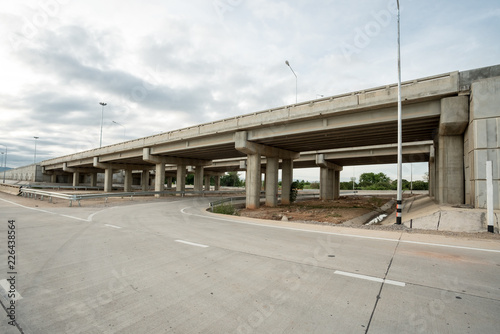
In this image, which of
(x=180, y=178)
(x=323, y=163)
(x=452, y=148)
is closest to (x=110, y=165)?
(x=180, y=178)

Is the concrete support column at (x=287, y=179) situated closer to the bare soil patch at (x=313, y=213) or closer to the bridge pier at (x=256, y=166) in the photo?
the bridge pier at (x=256, y=166)

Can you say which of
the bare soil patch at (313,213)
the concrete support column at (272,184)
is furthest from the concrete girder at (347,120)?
the bare soil patch at (313,213)

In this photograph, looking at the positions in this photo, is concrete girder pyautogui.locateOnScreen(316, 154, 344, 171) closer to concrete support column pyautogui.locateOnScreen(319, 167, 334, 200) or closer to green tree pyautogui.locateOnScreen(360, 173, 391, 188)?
concrete support column pyautogui.locateOnScreen(319, 167, 334, 200)

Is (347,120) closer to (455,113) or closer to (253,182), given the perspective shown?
(455,113)

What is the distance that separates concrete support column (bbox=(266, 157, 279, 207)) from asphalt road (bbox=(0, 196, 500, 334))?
20.7m

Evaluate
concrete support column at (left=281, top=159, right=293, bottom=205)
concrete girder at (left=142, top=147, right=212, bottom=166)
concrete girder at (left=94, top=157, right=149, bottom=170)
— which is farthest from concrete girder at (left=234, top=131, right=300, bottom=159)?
concrete girder at (left=94, top=157, right=149, bottom=170)

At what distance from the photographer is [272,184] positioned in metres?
28.5

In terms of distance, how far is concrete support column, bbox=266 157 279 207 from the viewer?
93.0 ft

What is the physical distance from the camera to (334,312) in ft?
11.2

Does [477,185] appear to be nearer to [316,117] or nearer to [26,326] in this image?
[316,117]

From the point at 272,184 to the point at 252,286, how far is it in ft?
79.8

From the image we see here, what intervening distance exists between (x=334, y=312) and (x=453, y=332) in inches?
51.8

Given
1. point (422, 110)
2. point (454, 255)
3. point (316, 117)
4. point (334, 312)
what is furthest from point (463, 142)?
point (334, 312)

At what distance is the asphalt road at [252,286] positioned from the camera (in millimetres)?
3162
